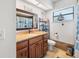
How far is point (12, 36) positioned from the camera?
0.85m

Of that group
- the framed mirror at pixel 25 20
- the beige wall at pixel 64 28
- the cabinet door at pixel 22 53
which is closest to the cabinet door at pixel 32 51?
the cabinet door at pixel 22 53

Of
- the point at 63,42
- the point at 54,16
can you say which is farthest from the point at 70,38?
the point at 54,16

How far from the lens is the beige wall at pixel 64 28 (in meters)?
3.31

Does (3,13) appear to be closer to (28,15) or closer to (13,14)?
(13,14)

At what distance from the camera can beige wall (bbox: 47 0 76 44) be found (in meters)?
3.31

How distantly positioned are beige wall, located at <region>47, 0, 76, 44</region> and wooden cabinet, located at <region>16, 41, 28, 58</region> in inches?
86.7

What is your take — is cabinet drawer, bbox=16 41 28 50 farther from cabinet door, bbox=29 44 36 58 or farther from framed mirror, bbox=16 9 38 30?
framed mirror, bbox=16 9 38 30

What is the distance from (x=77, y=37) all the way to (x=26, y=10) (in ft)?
6.57

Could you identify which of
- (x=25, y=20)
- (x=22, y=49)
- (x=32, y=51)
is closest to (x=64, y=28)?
(x=25, y=20)

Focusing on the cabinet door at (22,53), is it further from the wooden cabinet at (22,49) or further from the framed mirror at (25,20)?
the framed mirror at (25,20)

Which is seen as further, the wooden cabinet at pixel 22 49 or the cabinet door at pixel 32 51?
the cabinet door at pixel 32 51

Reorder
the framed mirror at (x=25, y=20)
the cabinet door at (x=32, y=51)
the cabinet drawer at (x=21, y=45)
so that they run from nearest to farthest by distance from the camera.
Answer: the cabinet drawer at (x=21, y=45) → the cabinet door at (x=32, y=51) → the framed mirror at (x=25, y=20)

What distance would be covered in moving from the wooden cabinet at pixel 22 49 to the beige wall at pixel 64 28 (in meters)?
2.20

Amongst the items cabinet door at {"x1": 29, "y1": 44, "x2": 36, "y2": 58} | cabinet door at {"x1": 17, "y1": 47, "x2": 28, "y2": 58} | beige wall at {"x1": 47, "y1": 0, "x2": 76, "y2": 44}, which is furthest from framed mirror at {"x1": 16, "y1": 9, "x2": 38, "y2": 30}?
beige wall at {"x1": 47, "y1": 0, "x2": 76, "y2": 44}
